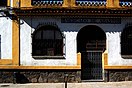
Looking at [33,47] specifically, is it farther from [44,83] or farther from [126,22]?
[126,22]

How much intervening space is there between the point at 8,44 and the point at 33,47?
1.61 metres

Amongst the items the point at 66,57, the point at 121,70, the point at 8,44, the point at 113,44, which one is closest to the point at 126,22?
the point at 113,44

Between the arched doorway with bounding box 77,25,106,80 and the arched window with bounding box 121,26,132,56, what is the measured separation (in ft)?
4.04

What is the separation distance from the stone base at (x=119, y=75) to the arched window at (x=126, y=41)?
1228 millimetres

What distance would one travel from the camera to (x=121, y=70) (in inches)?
825

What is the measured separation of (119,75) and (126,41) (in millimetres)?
2264

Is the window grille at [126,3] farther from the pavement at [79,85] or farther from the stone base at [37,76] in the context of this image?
the stone base at [37,76]

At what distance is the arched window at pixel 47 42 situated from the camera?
2083 centimetres

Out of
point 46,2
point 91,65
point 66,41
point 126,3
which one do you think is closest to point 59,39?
point 66,41

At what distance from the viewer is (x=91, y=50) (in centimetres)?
2125

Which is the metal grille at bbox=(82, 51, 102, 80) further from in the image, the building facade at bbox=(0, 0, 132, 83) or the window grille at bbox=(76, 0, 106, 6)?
the window grille at bbox=(76, 0, 106, 6)

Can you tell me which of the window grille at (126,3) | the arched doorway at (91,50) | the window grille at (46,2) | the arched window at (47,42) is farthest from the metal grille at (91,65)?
the window grille at (46,2)

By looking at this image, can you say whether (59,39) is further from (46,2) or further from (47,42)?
(46,2)

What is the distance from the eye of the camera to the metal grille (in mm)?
21188
